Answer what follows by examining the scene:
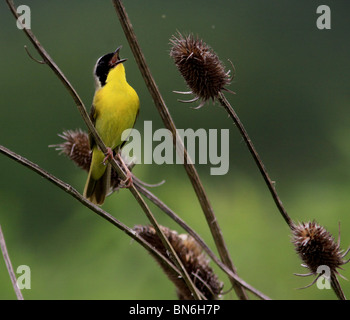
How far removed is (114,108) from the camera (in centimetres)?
178

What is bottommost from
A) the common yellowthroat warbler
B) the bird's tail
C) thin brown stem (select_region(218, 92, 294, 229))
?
thin brown stem (select_region(218, 92, 294, 229))

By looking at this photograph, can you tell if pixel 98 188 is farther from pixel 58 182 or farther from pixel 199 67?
pixel 58 182

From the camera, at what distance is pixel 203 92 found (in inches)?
49.4

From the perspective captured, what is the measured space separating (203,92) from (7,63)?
4.94 ft

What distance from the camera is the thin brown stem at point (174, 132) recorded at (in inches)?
41.3

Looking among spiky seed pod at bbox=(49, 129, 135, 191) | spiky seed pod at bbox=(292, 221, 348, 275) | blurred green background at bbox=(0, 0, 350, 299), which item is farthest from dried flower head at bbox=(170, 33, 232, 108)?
spiky seed pod at bbox=(49, 129, 135, 191)

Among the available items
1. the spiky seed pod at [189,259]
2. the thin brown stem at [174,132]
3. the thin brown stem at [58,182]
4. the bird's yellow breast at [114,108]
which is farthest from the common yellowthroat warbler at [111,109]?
the thin brown stem at [58,182]

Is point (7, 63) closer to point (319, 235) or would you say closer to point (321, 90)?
point (321, 90)

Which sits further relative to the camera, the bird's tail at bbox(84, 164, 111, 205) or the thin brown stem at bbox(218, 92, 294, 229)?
the bird's tail at bbox(84, 164, 111, 205)

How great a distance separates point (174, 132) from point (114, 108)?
68cm

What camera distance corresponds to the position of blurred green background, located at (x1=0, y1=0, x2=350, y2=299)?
1879 mm

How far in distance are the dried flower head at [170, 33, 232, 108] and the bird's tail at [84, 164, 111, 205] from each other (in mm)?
508

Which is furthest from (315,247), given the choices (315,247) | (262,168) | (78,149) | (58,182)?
(78,149)

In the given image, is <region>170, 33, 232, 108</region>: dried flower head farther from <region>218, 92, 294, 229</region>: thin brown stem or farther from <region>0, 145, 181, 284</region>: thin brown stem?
<region>0, 145, 181, 284</region>: thin brown stem
